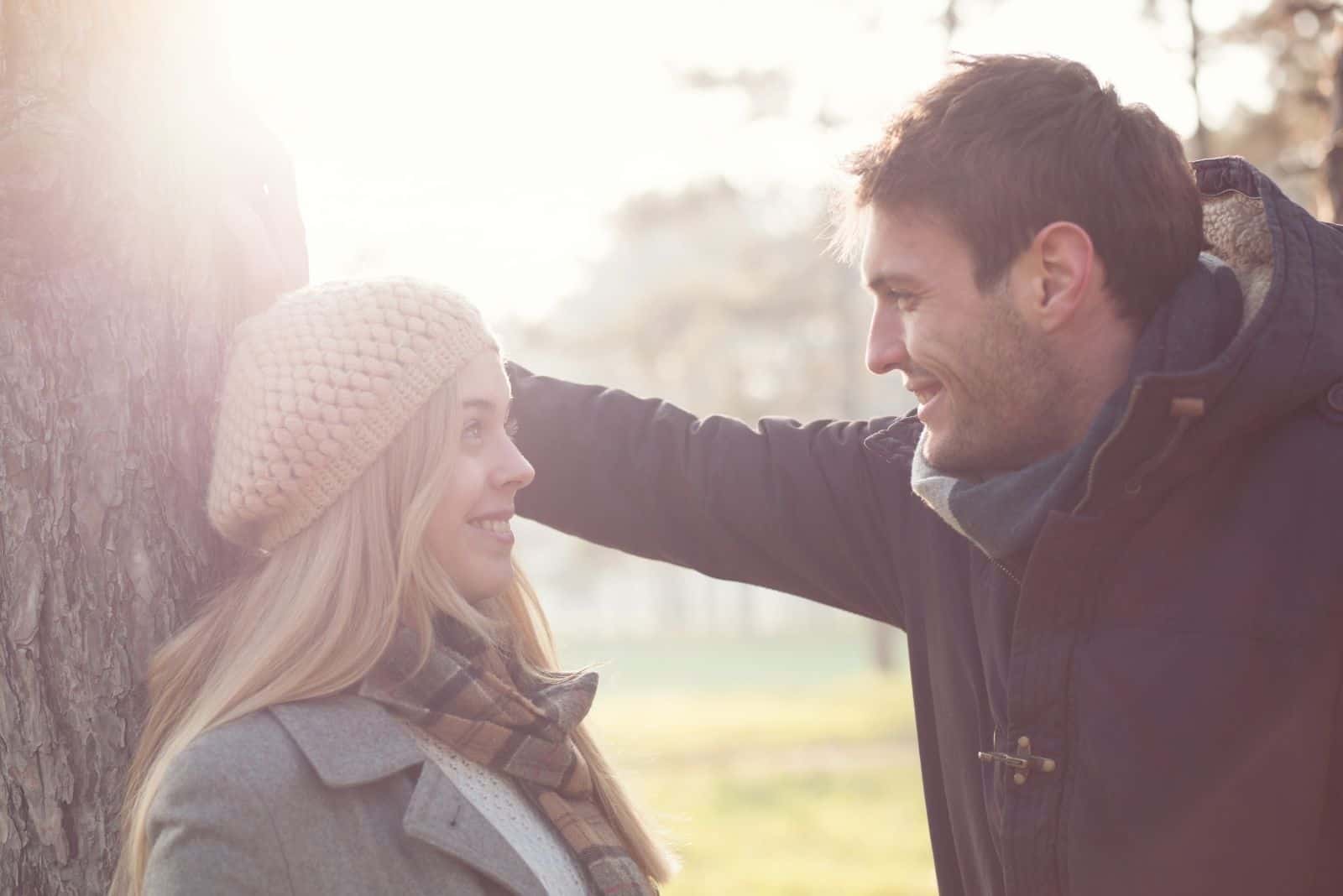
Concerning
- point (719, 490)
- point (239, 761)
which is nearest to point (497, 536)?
point (719, 490)

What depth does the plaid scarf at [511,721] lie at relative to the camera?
8.73 feet

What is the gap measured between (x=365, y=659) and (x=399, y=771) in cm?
21

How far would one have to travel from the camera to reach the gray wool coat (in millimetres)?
2293

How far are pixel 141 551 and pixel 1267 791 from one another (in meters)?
2.07

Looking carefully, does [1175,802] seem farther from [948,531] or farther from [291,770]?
[291,770]

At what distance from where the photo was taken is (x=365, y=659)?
8.57 feet

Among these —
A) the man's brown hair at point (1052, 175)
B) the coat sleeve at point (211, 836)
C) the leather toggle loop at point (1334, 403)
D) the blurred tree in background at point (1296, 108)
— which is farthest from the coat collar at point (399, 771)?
the blurred tree in background at point (1296, 108)

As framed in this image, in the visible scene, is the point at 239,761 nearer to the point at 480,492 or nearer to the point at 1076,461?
the point at 480,492

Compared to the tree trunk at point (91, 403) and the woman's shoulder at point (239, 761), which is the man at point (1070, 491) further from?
the woman's shoulder at point (239, 761)

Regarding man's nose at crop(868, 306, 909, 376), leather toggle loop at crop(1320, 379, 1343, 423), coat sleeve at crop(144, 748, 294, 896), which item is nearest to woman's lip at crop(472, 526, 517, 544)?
coat sleeve at crop(144, 748, 294, 896)

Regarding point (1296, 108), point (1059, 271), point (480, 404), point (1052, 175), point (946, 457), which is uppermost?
point (1296, 108)

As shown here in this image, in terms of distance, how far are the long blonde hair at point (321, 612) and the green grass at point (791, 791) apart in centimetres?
76

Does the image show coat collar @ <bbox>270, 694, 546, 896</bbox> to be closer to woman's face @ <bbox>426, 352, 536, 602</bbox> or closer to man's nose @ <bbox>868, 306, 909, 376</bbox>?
woman's face @ <bbox>426, 352, 536, 602</bbox>

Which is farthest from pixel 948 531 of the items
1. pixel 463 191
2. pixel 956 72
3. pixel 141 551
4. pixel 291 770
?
pixel 463 191
